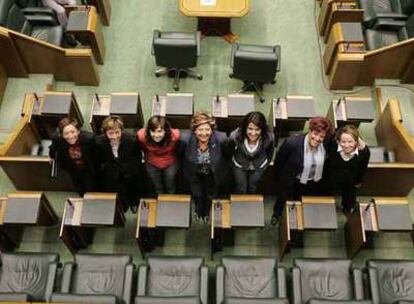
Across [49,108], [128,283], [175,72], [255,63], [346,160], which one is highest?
[175,72]

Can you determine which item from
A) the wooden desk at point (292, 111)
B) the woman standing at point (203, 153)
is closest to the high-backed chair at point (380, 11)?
the wooden desk at point (292, 111)

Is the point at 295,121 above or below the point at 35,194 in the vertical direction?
above

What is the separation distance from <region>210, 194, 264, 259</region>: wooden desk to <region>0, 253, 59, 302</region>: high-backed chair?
27.0 inches

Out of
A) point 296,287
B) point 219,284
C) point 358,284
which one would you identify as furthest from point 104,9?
point 358,284

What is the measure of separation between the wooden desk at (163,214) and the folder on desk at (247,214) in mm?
190

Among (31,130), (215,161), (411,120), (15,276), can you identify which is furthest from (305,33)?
(15,276)

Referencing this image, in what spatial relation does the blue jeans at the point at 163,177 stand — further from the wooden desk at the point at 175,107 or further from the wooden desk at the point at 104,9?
the wooden desk at the point at 104,9

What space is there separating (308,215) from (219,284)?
473 mm

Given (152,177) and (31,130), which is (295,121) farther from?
(31,130)

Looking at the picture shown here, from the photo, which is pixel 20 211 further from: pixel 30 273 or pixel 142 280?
pixel 142 280

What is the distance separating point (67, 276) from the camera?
214cm

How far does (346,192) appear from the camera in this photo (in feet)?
7.85

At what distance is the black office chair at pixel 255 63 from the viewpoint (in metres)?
2.71

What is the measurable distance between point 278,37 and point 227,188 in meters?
1.19
